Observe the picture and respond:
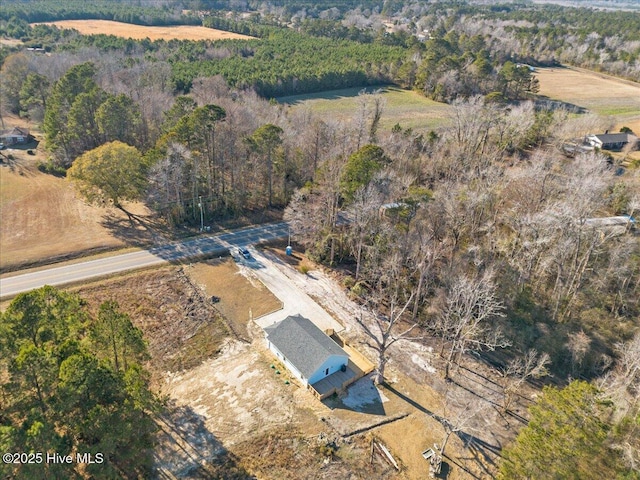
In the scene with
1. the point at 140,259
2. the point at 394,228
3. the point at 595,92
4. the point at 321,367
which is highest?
the point at 595,92

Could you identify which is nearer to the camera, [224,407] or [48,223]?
[224,407]

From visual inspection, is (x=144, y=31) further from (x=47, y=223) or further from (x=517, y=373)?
(x=517, y=373)

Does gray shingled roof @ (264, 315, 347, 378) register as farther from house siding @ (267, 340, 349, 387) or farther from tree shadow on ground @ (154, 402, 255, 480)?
tree shadow on ground @ (154, 402, 255, 480)

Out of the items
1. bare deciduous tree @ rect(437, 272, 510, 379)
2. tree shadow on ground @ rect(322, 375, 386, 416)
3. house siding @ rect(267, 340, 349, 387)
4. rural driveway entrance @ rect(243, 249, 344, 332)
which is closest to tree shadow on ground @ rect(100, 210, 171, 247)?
rural driveway entrance @ rect(243, 249, 344, 332)

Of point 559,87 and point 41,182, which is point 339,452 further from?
point 559,87

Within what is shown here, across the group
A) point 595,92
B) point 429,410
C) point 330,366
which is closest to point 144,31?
point 595,92

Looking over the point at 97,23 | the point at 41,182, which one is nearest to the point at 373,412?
the point at 41,182

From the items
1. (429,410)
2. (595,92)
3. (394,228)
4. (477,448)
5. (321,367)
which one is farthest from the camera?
(595,92)
